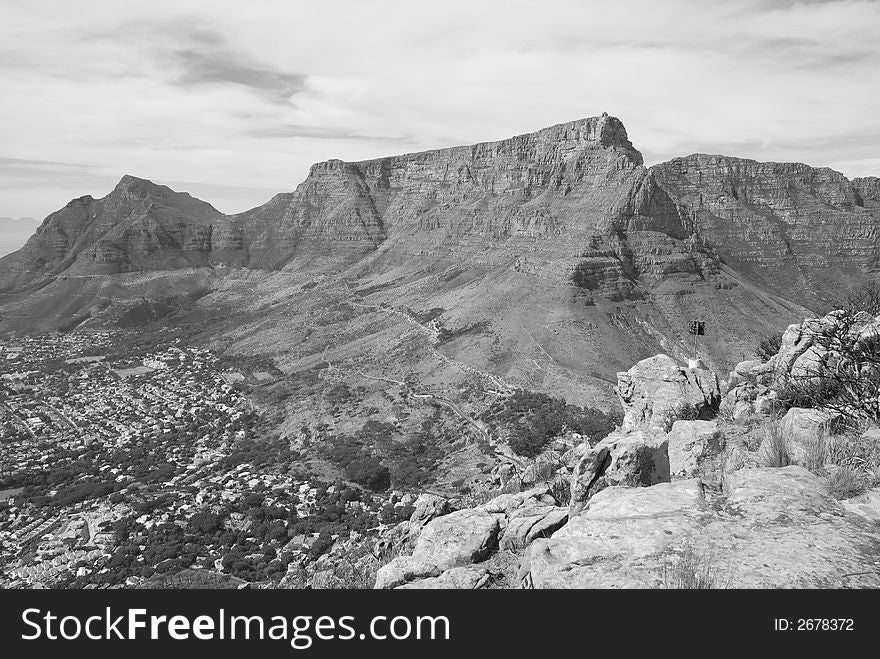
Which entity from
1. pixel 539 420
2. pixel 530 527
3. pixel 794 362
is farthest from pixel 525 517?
pixel 539 420

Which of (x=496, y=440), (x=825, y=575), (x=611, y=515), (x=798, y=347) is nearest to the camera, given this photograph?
(x=825, y=575)

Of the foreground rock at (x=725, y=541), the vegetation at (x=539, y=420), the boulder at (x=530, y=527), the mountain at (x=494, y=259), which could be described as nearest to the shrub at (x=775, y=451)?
the foreground rock at (x=725, y=541)

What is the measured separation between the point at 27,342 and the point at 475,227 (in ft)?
395

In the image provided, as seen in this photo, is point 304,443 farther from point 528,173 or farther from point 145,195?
point 145,195

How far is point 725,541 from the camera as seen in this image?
7480mm

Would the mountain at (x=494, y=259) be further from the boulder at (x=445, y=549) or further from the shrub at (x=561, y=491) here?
the boulder at (x=445, y=549)

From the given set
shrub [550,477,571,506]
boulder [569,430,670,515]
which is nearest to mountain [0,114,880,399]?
shrub [550,477,571,506]

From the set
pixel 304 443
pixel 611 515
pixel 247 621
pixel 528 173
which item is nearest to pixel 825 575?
pixel 611 515

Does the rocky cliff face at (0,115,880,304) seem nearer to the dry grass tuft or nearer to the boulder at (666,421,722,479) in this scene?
the boulder at (666,421,722,479)

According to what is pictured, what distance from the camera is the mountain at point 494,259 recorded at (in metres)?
75.9

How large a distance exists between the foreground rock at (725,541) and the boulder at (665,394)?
8.33 meters

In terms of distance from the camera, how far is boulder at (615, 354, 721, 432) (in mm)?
17828

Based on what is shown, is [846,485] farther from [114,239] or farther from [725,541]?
[114,239]

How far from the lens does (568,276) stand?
265 ft
